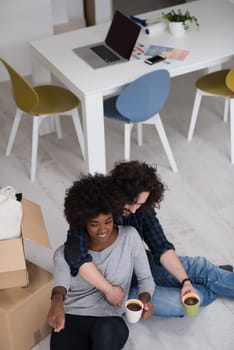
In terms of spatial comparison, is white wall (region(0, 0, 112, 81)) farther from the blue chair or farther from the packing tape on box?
the blue chair

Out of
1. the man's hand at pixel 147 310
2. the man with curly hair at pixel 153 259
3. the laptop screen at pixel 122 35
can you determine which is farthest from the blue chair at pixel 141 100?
the man's hand at pixel 147 310

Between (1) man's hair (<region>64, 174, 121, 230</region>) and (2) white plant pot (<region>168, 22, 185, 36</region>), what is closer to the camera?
(1) man's hair (<region>64, 174, 121, 230</region>)

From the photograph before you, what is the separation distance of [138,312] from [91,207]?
411mm

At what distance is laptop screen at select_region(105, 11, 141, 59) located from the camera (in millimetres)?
3549

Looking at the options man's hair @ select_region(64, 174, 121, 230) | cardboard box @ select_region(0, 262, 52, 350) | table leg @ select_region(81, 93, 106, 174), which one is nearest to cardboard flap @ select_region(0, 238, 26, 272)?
cardboard box @ select_region(0, 262, 52, 350)

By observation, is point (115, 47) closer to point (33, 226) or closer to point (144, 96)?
point (144, 96)

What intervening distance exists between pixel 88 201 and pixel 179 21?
5.90ft

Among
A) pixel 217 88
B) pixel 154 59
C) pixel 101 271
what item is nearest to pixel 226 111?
pixel 217 88

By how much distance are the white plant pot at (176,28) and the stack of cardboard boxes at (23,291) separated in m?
1.58

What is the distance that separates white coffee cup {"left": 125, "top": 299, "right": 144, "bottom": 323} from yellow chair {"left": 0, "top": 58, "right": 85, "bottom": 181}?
1394 millimetres

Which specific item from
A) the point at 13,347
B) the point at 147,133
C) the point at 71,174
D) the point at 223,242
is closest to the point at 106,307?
the point at 13,347

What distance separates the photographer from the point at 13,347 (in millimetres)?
2662

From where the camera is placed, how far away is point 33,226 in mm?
2590

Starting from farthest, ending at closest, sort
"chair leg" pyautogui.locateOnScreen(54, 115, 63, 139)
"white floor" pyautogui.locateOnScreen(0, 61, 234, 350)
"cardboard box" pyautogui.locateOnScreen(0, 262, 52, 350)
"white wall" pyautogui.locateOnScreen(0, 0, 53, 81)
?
"white wall" pyautogui.locateOnScreen(0, 0, 53, 81) < "chair leg" pyautogui.locateOnScreen(54, 115, 63, 139) < "white floor" pyautogui.locateOnScreen(0, 61, 234, 350) < "cardboard box" pyautogui.locateOnScreen(0, 262, 52, 350)
